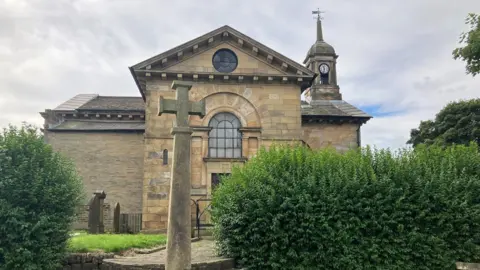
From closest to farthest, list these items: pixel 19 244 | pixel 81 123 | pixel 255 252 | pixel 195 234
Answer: pixel 19 244 < pixel 255 252 < pixel 195 234 < pixel 81 123

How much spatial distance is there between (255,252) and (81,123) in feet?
60.4

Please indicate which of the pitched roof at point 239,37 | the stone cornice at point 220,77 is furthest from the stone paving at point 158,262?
the pitched roof at point 239,37

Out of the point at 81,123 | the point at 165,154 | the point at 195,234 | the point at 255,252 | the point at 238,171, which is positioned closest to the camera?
the point at 255,252

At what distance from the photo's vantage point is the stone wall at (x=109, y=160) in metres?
25.1

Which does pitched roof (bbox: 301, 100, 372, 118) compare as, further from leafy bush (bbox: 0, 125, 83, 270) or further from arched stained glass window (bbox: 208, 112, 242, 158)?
leafy bush (bbox: 0, 125, 83, 270)

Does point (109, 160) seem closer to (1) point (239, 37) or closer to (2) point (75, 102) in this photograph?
(2) point (75, 102)

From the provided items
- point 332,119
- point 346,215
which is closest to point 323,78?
point 332,119

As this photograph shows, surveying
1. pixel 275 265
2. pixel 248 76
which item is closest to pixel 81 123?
pixel 248 76

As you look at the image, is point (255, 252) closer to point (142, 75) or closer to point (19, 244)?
point (19, 244)

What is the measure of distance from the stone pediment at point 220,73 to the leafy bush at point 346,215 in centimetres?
958

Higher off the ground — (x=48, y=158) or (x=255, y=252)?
(x=48, y=158)

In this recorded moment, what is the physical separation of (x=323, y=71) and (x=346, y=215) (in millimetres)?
26247

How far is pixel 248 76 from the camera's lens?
20656 millimetres

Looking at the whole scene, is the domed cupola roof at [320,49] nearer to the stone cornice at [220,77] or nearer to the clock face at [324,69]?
the clock face at [324,69]
